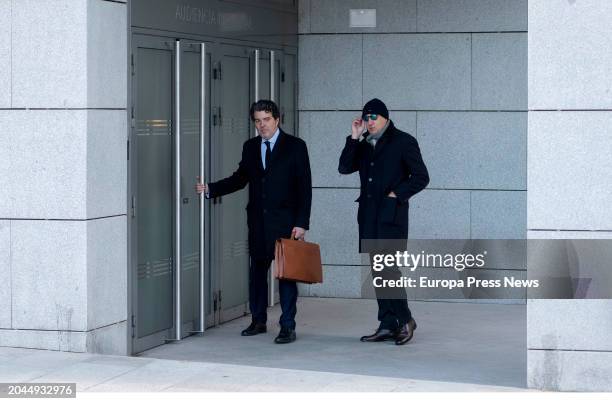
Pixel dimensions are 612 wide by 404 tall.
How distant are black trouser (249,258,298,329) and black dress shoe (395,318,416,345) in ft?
2.72

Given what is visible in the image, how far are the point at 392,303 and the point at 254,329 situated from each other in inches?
47.1

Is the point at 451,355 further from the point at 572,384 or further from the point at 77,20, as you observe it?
the point at 77,20

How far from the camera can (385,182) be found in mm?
9898

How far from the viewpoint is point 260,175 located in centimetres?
1017

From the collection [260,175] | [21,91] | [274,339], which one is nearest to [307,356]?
[274,339]

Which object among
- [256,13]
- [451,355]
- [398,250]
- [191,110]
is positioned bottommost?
[451,355]

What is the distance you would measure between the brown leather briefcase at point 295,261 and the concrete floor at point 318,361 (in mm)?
572

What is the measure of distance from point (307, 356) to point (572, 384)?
230 cm

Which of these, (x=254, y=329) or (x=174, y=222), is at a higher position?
(x=174, y=222)

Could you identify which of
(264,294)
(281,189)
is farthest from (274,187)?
(264,294)

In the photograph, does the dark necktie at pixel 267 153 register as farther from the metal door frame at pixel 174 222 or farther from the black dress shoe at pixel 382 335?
the black dress shoe at pixel 382 335

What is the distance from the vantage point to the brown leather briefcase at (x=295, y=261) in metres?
9.71

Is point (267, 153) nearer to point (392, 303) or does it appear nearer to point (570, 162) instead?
point (392, 303)

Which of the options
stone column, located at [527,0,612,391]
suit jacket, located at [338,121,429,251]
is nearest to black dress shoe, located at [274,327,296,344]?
suit jacket, located at [338,121,429,251]
